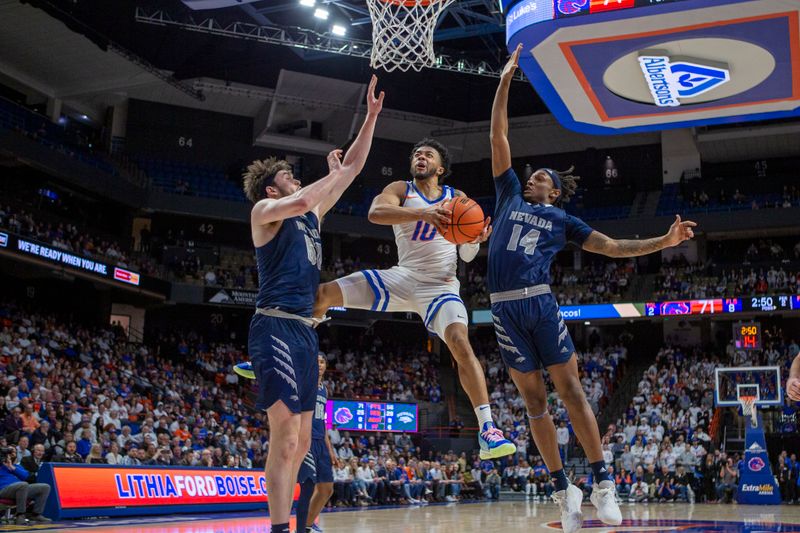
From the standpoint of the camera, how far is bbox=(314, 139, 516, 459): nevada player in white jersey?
6.39 meters

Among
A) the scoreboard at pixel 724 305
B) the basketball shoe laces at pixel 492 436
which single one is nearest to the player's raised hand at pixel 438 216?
the basketball shoe laces at pixel 492 436

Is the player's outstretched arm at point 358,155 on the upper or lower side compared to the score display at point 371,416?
upper

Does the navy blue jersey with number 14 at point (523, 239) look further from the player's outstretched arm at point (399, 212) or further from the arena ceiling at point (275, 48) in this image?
the arena ceiling at point (275, 48)

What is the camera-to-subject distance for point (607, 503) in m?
6.08

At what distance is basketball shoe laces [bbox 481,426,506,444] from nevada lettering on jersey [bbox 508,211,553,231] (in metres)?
1.66

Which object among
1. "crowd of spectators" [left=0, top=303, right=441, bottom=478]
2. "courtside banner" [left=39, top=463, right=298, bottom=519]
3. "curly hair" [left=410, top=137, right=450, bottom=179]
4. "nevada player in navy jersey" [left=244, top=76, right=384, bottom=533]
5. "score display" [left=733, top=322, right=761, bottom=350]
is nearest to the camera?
"nevada player in navy jersey" [left=244, top=76, right=384, bottom=533]

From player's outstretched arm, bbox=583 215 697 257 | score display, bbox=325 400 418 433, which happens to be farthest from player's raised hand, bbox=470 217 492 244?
score display, bbox=325 400 418 433

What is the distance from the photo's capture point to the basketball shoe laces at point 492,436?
609cm

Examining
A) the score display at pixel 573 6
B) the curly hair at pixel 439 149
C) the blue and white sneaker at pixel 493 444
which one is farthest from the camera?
the score display at pixel 573 6

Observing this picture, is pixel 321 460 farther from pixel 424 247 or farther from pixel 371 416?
pixel 371 416

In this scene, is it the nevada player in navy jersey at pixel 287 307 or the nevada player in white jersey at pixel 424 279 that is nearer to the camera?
the nevada player in navy jersey at pixel 287 307

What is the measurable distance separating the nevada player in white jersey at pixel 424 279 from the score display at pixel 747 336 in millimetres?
19891

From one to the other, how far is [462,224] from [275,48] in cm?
2709

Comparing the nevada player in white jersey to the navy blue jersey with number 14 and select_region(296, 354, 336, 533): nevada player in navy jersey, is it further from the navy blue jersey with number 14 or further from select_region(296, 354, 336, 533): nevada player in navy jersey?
select_region(296, 354, 336, 533): nevada player in navy jersey
